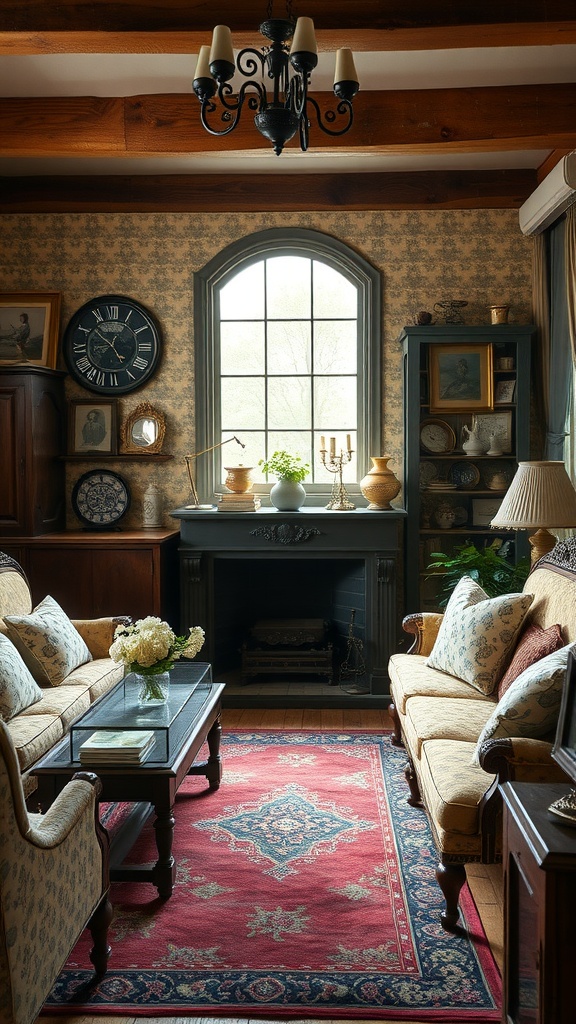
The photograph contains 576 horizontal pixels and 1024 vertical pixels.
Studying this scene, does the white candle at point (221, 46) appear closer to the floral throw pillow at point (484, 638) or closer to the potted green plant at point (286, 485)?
the floral throw pillow at point (484, 638)

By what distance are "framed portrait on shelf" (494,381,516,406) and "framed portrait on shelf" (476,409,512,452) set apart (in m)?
0.09

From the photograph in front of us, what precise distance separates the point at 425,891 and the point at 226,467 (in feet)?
10.5

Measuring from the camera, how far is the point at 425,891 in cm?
313

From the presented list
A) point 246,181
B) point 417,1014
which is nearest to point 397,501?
point 246,181

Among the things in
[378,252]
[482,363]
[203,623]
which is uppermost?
[378,252]

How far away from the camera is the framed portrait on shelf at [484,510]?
19.1 feet

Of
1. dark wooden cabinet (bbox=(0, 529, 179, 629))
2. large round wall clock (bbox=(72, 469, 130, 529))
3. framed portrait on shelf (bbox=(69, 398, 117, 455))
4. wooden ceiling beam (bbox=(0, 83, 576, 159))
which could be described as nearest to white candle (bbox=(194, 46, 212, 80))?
wooden ceiling beam (bbox=(0, 83, 576, 159))

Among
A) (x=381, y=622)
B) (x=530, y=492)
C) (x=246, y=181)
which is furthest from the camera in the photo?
(x=246, y=181)

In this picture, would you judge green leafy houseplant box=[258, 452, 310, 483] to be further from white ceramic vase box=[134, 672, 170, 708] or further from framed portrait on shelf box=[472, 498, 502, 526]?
white ceramic vase box=[134, 672, 170, 708]

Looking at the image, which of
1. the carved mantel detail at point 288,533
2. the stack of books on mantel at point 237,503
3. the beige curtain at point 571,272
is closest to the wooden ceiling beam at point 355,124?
the beige curtain at point 571,272

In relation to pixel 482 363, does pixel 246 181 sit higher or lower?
higher

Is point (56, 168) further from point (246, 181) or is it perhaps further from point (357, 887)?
point (357, 887)

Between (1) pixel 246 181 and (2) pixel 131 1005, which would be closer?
(2) pixel 131 1005

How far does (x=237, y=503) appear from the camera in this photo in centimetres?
559
